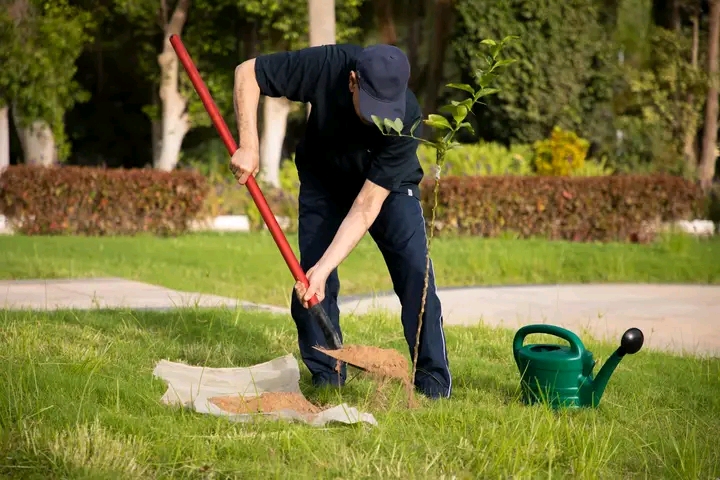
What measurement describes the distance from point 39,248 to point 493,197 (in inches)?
206

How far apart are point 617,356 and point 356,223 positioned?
1.12 metres

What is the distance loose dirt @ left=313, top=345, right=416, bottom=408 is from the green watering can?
474mm

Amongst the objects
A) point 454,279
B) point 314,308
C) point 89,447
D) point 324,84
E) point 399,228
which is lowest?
point 454,279

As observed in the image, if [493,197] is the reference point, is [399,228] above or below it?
above

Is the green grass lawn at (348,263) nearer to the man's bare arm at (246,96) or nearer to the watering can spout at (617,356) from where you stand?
the man's bare arm at (246,96)

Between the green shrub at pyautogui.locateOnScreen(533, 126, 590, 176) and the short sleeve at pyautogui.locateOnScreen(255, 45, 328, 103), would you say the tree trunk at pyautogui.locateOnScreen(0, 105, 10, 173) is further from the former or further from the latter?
the short sleeve at pyautogui.locateOnScreen(255, 45, 328, 103)

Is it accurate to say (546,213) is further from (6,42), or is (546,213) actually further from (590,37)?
(6,42)

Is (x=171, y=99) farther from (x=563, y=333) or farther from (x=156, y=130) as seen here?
(x=563, y=333)

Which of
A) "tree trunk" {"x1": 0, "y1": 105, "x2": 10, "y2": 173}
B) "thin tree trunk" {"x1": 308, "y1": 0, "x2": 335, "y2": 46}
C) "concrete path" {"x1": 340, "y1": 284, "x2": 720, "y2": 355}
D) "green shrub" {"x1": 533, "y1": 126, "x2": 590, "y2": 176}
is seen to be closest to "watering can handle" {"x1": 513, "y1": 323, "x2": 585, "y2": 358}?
"concrete path" {"x1": 340, "y1": 284, "x2": 720, "y2": 355}

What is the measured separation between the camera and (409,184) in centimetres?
456

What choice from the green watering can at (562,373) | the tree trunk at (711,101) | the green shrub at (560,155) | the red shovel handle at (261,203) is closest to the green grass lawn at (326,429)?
the green watering can at (562,373)

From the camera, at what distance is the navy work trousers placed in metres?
4.49

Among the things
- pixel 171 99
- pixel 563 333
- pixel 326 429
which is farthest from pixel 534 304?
pixel 171 99

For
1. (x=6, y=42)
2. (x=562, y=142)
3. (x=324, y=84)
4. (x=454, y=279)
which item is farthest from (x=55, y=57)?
(x=324, y=84)
